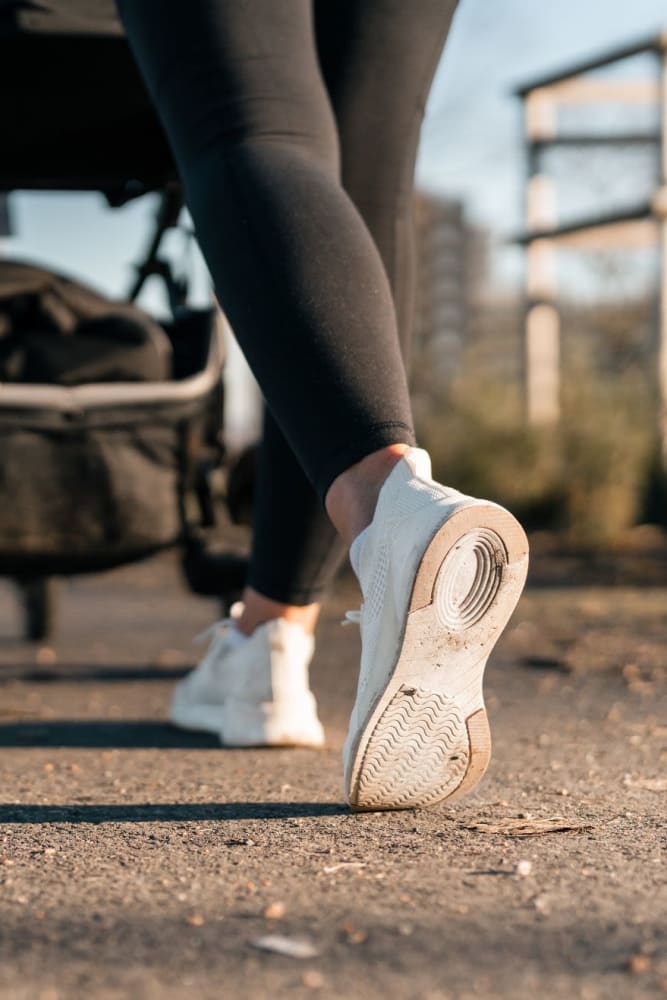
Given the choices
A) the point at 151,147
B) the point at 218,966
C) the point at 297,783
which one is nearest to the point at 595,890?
the point at 218,966

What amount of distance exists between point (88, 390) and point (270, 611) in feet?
2.22

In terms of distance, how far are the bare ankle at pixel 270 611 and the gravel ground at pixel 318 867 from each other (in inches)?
6.4

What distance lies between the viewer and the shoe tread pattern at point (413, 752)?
46.0 inches

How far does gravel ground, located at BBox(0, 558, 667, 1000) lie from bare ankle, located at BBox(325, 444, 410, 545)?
28 centimetres

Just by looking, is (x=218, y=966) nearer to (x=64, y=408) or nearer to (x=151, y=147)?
(x=64, y=408)

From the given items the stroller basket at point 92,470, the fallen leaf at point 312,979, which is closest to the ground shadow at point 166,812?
the fallen leaf at point 312,979

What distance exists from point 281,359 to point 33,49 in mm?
1041

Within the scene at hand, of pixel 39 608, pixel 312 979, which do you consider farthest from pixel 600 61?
pixel 312 979

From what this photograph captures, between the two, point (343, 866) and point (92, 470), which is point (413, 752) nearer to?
point (343, 866)

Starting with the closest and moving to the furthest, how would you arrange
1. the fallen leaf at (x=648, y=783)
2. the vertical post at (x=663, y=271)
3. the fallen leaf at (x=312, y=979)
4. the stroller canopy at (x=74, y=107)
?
1. the fallen leaf at (x=312, y=979)
2. the fallen leaf at (x=648, y=783)
3. the stroller canopy at (x=74, y=107)
4. the vertical post at (x=663, y=271)

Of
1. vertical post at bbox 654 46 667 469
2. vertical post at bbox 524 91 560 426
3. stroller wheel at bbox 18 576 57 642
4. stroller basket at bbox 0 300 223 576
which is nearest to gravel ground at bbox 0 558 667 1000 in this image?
stroller basket at bbox 0 300 223 576

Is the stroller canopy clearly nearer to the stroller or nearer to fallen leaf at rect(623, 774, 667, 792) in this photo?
the stroller

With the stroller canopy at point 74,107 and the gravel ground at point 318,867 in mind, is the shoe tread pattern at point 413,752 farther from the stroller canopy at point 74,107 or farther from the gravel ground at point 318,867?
the stroller canopy at point 74,107

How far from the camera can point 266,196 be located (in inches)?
50.8
